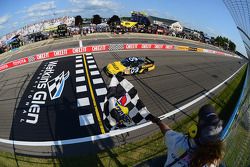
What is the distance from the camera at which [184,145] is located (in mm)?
2645

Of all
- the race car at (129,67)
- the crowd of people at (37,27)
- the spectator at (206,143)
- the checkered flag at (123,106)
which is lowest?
the crowd of people at (37,27)

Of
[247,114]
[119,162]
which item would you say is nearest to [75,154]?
[119,162]

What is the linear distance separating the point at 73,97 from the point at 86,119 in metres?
3.17

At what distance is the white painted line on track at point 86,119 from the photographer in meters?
10.6

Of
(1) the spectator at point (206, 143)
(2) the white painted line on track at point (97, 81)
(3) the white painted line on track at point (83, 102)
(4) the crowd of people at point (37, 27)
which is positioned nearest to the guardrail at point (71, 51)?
(2) the white painted line on track at point (97, 81)

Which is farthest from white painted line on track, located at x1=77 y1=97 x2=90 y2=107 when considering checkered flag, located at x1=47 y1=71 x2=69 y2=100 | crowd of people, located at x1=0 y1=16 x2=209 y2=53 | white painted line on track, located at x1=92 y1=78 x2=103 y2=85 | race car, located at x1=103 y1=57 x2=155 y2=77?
crowd of people, located at x1=0 y1=16 x2=209 y2=53

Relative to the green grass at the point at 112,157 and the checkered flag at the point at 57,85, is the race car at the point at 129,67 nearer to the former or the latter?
the checkered flag at the point at 57,85

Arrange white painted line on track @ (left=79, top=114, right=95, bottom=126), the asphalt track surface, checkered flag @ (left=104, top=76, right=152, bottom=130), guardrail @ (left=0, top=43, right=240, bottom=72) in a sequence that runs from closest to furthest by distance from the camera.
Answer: checkered flag @ (left=104, top=76, right=152, bottom=130) < the asphalt track surface < white painted line on track @ (left=79, top=114, right=95, bottom=126) < guardrail @ (left=0, top=43, right=240, bottom=72)

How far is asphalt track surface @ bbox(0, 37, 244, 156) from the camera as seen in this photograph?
32.3ft

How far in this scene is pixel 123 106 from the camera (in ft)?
14.3

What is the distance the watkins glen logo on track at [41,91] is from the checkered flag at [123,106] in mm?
8145

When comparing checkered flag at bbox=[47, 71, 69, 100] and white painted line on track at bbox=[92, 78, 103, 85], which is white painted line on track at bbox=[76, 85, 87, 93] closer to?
white painted line on track at bbox=[92, 78, 103, 85]

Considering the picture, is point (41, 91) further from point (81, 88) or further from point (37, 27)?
point (37, 27)

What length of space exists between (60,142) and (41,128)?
6.17 feet
